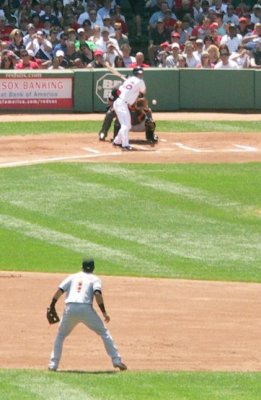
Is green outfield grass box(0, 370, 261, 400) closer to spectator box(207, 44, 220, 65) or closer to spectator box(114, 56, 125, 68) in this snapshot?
spectator box(114, 56, 125, 68)

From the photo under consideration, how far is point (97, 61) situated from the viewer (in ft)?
124

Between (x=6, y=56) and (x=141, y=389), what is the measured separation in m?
23.2

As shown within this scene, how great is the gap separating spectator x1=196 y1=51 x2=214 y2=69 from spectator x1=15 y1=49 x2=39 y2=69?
466cm

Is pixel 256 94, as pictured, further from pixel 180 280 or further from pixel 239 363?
pixel 239 363

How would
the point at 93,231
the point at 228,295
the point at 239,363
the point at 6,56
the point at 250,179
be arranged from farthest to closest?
1. the point at 6,56
2. the point at 250,179
3. the point at 93,231
4. the point at 228,295
5. the point at 239,363

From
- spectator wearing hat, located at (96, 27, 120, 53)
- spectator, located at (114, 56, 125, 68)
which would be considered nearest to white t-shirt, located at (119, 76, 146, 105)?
spectator, located at (114, 56, 125, 68)

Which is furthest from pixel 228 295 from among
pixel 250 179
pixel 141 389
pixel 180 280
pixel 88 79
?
pixel 88 79

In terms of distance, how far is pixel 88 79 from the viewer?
37.4m

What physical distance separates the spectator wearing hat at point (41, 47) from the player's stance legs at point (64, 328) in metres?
23.2

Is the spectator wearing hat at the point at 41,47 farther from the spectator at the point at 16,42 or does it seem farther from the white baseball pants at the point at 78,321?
the white baseball pants at the point at 78,321

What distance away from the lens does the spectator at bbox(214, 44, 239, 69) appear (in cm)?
3828

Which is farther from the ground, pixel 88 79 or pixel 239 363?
pixel 88 79

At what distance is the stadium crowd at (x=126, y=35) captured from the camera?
38.3 metres

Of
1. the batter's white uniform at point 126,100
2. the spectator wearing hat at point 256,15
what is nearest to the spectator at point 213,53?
Answer: the spectator wearing hat at point 256,15
